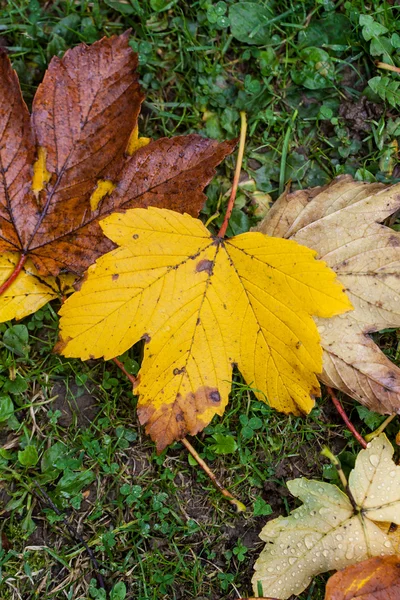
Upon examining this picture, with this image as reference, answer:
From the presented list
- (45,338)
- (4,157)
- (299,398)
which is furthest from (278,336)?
(4,157)

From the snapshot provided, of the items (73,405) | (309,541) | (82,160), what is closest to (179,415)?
(73,405)

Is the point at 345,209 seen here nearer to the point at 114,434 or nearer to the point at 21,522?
the point at 114,434

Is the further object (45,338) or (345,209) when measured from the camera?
(45,338)

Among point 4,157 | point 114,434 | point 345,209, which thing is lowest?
point 114,434

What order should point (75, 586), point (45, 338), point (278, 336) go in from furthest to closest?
point (45, 338) < point (75, 586) < point (278, 336)

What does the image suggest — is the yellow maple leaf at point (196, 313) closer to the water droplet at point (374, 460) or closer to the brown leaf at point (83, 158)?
the brown leaf at point (83, 158)

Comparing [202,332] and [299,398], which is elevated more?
[202,332]

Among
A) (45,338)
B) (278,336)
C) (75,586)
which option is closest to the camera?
(278,336)

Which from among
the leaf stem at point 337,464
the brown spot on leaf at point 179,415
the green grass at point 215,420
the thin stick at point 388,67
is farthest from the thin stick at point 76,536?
the thin stick at point 388,67
